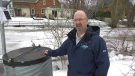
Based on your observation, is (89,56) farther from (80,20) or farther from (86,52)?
(80,20)

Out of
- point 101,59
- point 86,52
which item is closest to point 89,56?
point 86,52

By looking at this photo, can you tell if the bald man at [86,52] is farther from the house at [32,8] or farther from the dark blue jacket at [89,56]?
the house at [32,8]

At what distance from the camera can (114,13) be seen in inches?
745

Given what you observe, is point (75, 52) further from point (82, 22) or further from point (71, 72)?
point (82, 22)

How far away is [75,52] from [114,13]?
19.0 m

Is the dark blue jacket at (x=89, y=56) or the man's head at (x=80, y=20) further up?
the man's head at (x=80, y=20)

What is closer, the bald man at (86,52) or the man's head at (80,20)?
the bald man at (86,52)

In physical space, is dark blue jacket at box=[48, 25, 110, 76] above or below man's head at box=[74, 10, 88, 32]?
below

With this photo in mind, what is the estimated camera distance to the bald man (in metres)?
1.83

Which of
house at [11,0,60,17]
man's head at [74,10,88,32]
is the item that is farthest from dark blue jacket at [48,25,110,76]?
house at [11,0,60,17]

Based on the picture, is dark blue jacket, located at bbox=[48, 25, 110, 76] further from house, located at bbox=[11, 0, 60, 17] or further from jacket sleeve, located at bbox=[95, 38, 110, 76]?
house, located at bbox=[11, 0, 60, 17]

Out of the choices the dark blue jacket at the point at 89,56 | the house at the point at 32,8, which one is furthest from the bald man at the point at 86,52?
the house at the point at 32,8

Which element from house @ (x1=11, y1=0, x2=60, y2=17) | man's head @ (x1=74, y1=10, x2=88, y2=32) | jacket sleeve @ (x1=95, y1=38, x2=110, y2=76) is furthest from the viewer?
house @ (x1=11, y1=0, x2=60, y2=17)

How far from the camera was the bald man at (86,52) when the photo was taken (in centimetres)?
183
